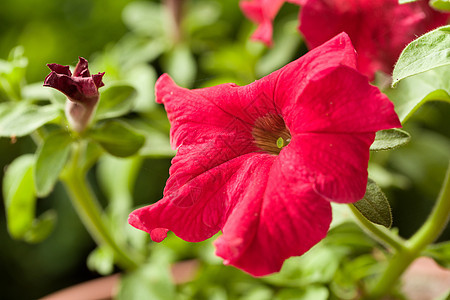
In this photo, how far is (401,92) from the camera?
0.52 m

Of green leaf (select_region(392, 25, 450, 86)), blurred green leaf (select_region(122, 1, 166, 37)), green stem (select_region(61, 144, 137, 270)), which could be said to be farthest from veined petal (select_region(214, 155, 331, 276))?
blurred green leaf (select_region(122, 1, 166, 37))

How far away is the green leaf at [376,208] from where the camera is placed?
39 cm

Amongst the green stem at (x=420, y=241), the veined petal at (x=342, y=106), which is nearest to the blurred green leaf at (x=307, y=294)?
the green stem at (x=420, y=241)

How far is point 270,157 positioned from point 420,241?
0.72 feet

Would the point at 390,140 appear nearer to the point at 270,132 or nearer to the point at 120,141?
the point at 270,132

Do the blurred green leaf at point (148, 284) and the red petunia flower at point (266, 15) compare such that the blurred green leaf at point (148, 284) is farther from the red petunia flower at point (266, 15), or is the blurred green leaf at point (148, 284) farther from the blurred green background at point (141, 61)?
the red petunia flower at point (266, 15)

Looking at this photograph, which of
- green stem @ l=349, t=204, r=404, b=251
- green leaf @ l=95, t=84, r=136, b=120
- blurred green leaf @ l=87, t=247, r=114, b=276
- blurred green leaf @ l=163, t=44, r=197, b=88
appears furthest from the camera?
blurred green leaf @ l=163, t=44, r=197, b=88

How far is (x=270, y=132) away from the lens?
1.40 ft

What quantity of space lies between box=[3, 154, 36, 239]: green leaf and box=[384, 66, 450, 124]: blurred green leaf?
16.3 inches

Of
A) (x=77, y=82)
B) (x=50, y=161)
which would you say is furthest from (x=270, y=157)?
(x=50, y=161)

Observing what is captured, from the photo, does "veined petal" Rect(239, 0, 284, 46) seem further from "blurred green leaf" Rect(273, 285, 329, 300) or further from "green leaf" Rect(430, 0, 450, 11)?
"blurred green leaf" Rect(273, 285, 329, 300)

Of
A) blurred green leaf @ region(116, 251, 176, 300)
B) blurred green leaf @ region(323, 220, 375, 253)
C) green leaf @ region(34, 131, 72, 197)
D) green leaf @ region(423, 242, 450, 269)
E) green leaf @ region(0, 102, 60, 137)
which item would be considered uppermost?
green leaf @ region(0, 102, 60, 137)

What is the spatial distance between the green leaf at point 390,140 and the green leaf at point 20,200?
41 cm

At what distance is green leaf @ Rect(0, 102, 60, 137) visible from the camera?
0.52 m
